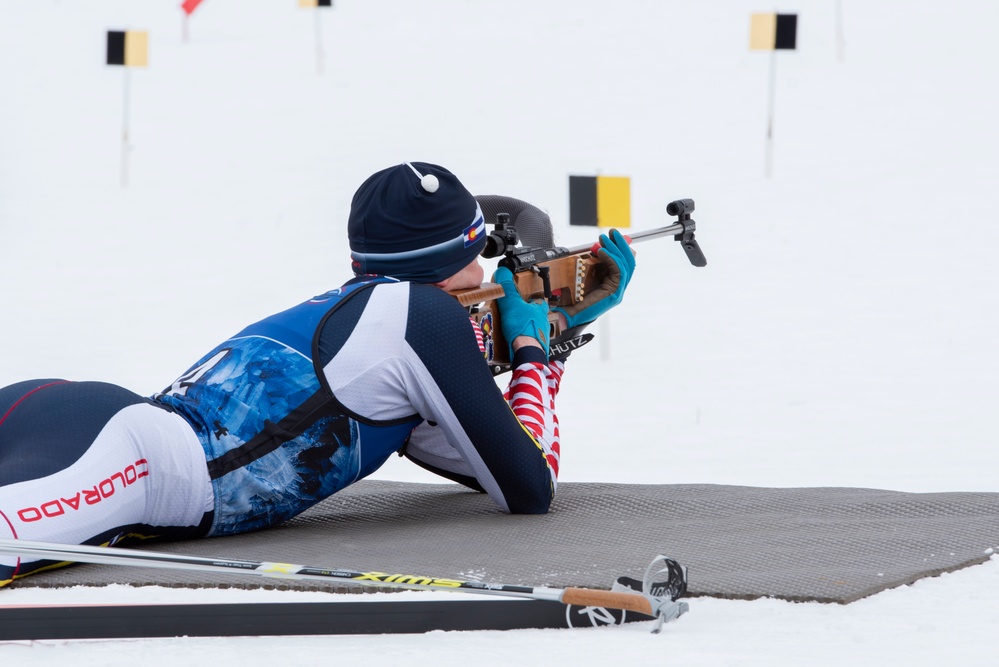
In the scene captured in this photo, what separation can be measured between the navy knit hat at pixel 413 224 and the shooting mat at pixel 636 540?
543 mm

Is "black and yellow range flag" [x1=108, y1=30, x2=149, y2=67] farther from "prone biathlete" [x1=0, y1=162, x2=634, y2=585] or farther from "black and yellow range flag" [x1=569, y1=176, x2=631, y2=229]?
"prone biathlete" [x1=0, y1=162, x2=634, y2=585]

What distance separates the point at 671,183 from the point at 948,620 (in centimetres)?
628

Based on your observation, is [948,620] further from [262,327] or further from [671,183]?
[671,183]

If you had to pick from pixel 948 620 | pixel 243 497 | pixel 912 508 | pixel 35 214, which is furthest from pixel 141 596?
pixel 35 214

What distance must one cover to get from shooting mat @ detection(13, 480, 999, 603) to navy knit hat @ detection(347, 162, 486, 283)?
0.54m

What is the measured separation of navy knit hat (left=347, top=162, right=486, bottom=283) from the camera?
2.75 meters

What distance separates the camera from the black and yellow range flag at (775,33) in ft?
23.1

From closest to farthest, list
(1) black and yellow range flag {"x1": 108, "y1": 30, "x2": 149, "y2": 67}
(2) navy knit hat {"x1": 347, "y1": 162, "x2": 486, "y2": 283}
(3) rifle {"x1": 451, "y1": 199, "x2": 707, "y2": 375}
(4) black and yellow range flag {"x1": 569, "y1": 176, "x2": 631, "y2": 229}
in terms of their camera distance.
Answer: (2) navy knit hat {"x1": 347, "y1": 162, "x2": 486, "y2": 283}, (3) rifle {"x1": 451, "y1": 199, "x2": 707, "y2": 375}, (4) black and yellow range flag {"x1": 569, "y1": 176, "x2": 631, "y2": 229}, (1) black and yellow range flag {"x1": 108, "y1": 30, "x2": 149, "y2": 67}

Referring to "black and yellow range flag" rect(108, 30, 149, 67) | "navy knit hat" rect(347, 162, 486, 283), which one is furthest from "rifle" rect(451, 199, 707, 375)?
"black and yellow range flag" rect(108, 30, 149, 67)

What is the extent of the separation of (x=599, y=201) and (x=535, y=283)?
2082 mm

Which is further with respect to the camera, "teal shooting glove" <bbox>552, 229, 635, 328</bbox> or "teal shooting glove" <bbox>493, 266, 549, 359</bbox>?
"teal shooting glove" <bbox>552, 229, 635, 328</bbox>

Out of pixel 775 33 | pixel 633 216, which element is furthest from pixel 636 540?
pixel 633 216

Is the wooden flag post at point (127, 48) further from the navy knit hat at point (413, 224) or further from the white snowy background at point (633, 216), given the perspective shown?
the navy knit hat at point (413, 224)

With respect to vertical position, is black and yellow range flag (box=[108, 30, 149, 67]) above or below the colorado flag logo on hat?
above
